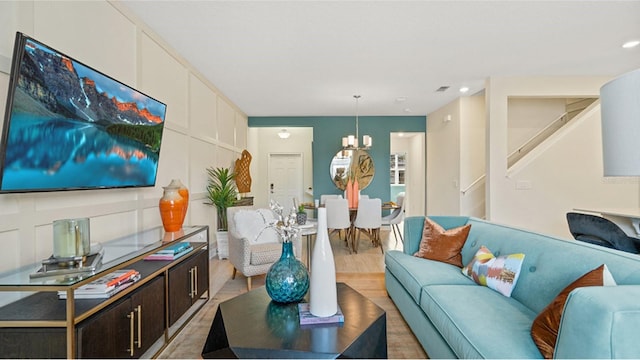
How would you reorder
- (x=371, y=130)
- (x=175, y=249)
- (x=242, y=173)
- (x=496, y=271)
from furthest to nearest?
(x=371, y=130) → (x=242, y=173) → (x=175, y=249) → (x=496, y=271)

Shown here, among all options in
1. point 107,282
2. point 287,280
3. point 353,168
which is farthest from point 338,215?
point 107,282

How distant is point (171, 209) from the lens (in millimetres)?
2453

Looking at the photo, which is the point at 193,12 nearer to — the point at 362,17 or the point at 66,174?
the point at 362,17

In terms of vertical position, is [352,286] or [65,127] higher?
[65,127]

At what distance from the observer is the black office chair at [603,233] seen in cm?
245

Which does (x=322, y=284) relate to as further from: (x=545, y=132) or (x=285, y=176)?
(x=285, y=176)

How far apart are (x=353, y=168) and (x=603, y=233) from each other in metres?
4.75

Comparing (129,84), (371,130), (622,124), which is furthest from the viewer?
(371,130)

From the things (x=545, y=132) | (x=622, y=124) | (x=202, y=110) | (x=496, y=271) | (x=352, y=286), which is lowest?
(x=352, y=286)

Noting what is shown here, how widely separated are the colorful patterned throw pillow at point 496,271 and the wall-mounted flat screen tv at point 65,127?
2678mm

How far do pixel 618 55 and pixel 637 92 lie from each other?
395cm

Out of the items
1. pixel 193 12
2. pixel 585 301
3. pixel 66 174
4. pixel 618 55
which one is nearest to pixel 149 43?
pixel 193 12

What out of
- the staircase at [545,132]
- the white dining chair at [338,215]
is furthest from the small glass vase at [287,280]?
the staircase at [545,132]

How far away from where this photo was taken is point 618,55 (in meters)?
3.51
